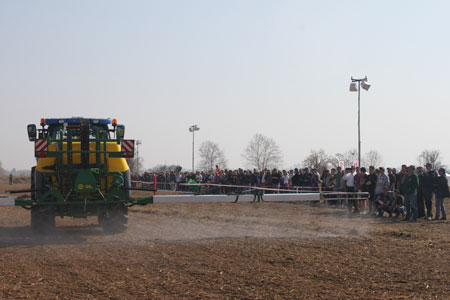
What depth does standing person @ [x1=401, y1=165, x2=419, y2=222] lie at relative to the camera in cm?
1655

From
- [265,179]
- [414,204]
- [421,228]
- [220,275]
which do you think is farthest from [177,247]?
[265,179]

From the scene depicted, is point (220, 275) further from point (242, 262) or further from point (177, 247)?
point (177, 247)

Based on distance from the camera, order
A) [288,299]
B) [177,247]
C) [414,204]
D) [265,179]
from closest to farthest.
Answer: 1. [288,299]
2. [177,247]
3. [414,204]
4. [265,179]

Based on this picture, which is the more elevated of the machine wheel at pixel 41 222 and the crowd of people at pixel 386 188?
the crowd of people at pixel 386 188

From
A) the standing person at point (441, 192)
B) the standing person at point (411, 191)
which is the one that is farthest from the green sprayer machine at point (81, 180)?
the standing person at point (441, 192)

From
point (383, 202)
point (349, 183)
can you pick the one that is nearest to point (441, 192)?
point (383, 202)

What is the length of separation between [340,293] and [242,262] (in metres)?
2.34

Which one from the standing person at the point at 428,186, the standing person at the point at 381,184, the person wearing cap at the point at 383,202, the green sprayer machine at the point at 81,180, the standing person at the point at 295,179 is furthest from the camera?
the standing person at the point at 295,179

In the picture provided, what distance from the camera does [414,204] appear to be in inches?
655

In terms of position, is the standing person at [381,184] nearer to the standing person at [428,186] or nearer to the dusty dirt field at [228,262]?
the standing person at [428,186]

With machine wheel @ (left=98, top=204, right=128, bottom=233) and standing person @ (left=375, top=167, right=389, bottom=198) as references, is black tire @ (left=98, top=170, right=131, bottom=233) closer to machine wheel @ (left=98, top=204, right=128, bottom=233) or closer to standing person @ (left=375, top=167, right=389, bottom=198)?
machine wheel @ (left=98, top=204, right=128, bottom=233)

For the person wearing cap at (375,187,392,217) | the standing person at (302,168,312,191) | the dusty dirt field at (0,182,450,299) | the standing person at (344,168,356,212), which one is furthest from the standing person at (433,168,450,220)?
the standing person at (302,168,312,191)

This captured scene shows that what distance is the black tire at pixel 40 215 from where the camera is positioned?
11664mm

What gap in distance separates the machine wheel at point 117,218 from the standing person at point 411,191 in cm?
929
